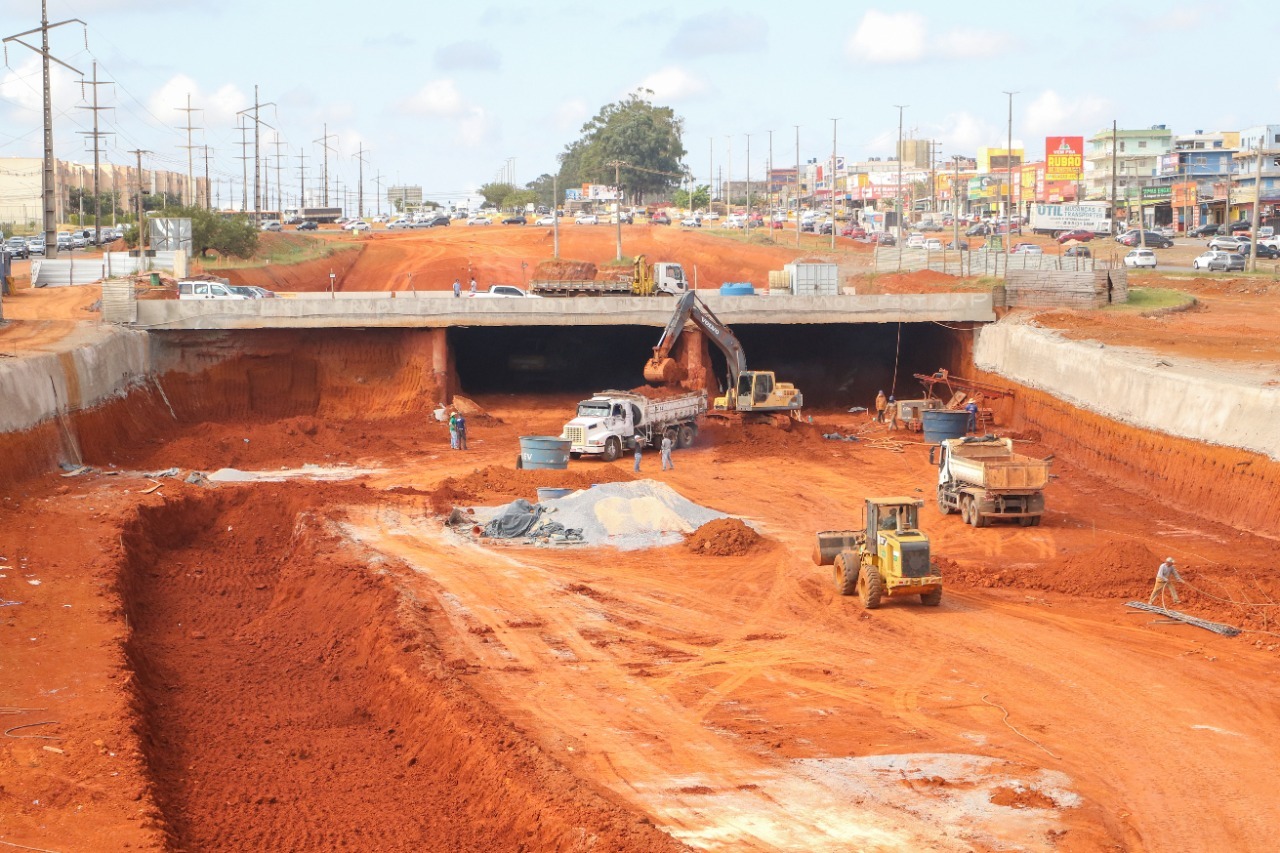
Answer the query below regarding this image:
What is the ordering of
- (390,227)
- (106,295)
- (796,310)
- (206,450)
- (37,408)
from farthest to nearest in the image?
(390,227), (796,310), (106,295), (206,450), (37,408)

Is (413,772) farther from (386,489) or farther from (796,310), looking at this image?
(796,310)

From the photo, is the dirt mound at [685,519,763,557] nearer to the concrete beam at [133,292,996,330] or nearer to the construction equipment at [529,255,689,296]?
the concrete beam at [133,292,996,330]

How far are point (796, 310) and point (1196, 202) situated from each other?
7150 cm

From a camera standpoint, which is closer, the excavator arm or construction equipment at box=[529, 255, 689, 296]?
the excavator arm

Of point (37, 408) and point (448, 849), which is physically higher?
point (37, 408)

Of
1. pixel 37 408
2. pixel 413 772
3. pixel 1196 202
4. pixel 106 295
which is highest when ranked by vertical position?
pixel 1196 202

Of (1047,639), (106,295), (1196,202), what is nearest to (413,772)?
(1047,639)

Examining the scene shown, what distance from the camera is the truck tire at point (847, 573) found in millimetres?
24312

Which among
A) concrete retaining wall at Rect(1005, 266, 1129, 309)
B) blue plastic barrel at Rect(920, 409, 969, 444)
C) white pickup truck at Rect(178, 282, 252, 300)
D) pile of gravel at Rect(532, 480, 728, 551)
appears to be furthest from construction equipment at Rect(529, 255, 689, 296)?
pile of gravel at Rect(532, 480, 728, 551)

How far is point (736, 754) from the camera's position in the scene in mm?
16609

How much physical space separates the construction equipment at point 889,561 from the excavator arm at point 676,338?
18916 millimetres

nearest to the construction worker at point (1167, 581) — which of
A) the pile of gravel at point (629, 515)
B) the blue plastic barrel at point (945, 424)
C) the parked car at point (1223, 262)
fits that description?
the pile of gravel at point (629, 515)

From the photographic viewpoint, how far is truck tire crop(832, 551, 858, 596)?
24.3 metres

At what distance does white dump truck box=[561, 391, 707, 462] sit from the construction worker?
18.5 metres
